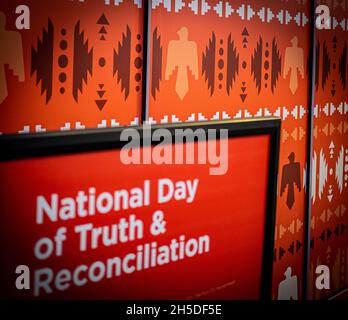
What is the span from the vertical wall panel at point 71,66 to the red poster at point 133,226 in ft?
2.01

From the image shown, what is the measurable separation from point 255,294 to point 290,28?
1.67 metres

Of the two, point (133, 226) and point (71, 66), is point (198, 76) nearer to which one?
point (71, 66)

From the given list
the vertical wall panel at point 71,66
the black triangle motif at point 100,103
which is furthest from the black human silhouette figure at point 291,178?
the black triangle motif at point 100,103

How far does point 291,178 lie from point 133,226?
6.04 ft

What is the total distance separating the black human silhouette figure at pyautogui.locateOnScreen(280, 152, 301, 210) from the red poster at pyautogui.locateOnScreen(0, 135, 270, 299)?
1.41 metres

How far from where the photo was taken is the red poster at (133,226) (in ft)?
3.56

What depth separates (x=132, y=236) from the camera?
1237 millimetres

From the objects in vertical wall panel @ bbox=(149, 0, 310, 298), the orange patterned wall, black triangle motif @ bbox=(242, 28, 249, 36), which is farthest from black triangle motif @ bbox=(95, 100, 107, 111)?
black triangle motif @ bbox=(242, 28, 249, 36)

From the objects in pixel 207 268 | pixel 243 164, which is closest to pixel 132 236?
pixel 207 268

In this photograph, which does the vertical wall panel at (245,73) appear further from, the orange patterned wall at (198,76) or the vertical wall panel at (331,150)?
the vertical wall panel at (331,150)

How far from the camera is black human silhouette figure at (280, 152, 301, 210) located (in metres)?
2.89

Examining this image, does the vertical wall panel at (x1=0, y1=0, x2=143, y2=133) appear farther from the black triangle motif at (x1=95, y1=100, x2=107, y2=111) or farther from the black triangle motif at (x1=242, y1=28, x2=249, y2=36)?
the black triangle motif at (x1=242, y1=28, x2=249, y2=36)

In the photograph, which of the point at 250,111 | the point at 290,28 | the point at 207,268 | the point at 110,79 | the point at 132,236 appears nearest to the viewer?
the point at 132,236
